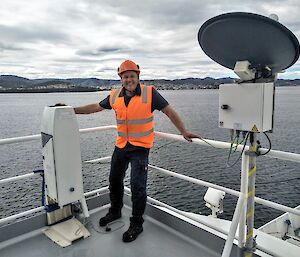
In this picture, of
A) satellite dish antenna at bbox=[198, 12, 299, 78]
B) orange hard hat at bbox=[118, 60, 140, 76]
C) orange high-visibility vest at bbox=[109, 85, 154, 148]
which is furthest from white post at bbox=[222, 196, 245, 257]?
orange hard hat at bbox=[118, 60, 140, 76]

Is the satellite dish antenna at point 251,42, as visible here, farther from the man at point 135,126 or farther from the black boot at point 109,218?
the black boot at point 109,218

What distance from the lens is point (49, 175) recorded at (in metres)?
2.48

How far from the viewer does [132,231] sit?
8.05ft

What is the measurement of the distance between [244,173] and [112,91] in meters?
1.42

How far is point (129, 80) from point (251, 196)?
1.35 m

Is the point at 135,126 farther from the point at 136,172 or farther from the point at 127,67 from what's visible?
the point at 127,67

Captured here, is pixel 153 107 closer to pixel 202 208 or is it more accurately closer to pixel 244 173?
pixel 244 173

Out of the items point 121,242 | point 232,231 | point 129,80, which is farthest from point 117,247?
point 129,80

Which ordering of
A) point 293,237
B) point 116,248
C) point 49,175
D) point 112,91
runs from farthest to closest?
point 293,237
point 112,91
point 49,175
point 116,248

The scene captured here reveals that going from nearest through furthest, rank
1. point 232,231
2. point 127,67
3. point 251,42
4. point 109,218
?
point 251,42, point 232,231, point 127,67, point 109,218

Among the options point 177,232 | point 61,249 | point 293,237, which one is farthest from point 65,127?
point 293,237

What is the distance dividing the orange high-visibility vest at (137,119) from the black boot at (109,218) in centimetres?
67

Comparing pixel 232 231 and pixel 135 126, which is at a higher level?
pixel 135 126

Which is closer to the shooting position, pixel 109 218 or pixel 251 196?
pixel 251 196
